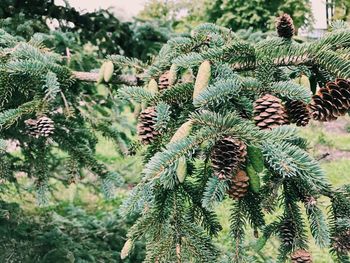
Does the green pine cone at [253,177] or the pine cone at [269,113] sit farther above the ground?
the pine cone at [269,113]

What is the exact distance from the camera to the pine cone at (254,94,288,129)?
108 centimetres

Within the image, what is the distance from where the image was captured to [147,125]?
1.25m

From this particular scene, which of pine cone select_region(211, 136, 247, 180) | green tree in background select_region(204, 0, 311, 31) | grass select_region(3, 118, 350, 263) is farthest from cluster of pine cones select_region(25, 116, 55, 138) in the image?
green tree in background select_region(204, 0, 311, 31)

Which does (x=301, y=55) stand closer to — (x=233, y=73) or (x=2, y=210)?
(x=233, y=73)

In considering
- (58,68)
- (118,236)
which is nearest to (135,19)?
(118,236)

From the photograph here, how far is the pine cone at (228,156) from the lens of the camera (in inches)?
40.2

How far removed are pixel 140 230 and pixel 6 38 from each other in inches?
41.0

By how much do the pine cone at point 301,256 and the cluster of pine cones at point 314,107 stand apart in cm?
31

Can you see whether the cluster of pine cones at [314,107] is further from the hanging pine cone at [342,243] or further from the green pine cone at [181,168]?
the hanging pine cone at [342,243]

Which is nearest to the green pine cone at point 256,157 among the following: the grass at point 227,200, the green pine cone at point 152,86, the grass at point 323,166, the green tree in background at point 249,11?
the green pine cone at point 152,86

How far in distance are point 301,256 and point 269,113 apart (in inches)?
14.4

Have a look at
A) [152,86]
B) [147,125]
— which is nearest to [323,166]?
[152,86]

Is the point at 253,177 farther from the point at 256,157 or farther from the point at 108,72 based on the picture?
the point at 108,72

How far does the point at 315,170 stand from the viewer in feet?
3.30
